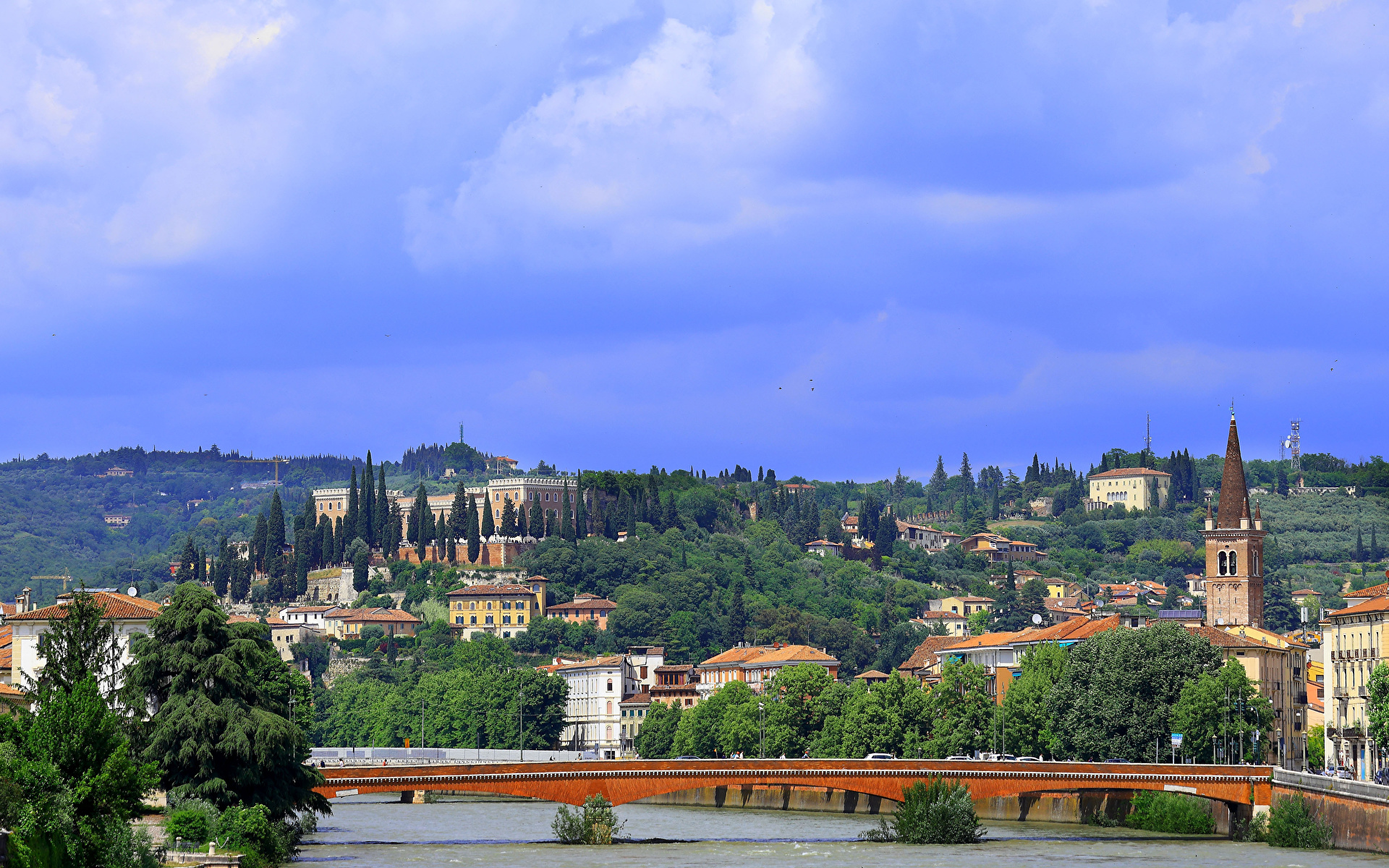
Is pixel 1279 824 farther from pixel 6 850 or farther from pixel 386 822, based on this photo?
pixel 6 850

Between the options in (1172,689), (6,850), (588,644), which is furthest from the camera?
(588,644)

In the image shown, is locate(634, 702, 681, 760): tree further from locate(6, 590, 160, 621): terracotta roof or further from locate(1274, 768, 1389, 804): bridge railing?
locate(1274, 768, 1389, 804): bridge railing

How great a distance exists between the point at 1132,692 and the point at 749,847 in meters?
24.5

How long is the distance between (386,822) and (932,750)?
28.5 meters

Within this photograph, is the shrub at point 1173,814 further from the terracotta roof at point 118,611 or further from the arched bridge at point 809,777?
the terracotta roof at point 118,611

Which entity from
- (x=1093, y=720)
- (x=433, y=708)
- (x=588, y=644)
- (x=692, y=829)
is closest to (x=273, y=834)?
(x=692, y=829)

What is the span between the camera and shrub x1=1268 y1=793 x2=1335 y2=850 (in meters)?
64.9

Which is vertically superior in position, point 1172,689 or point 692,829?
point 1172,689

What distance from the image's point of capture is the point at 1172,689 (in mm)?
86938

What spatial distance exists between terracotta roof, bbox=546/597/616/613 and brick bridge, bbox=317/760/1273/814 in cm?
11938

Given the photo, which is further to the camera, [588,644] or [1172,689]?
[588,644]

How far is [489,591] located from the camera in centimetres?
19425

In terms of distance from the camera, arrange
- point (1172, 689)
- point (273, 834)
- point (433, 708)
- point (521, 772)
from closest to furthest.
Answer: point (273, 834) < point (521, 772) < point (1172, 689) < point (433, 708)

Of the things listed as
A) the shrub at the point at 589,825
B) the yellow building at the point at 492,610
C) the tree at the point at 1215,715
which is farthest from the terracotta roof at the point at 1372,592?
the yellow building at the point at 492,610
